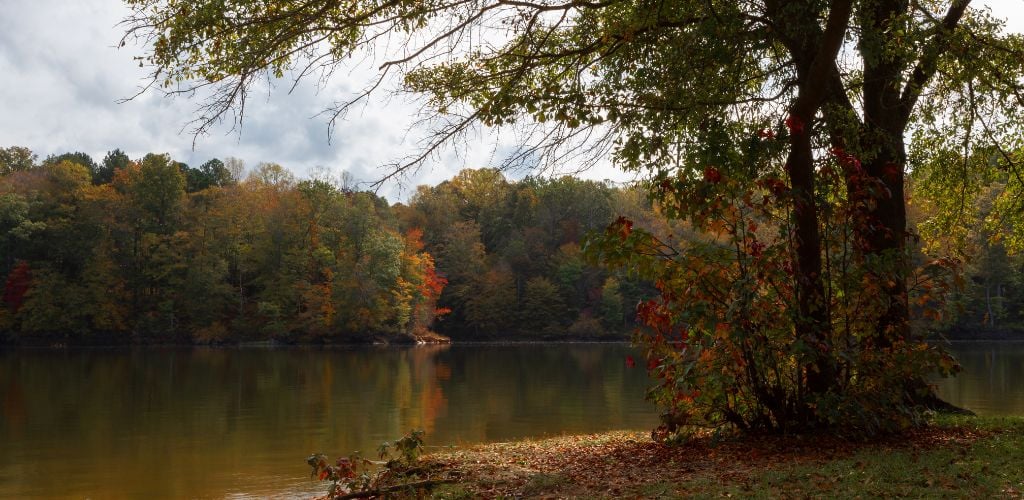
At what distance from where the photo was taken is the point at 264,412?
18750 mm

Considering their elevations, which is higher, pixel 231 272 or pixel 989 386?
pixel 231 272

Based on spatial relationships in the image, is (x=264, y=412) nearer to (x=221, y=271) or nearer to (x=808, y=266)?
(x=808, y=266)

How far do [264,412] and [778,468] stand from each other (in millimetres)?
14630

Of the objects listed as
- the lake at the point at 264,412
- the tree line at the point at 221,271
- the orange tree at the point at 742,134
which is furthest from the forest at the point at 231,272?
the orange tree at the point at 742,134

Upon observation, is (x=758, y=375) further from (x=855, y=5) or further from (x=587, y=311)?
(x=587, y=311)

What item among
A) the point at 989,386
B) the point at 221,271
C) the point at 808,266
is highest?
the point at 221,271

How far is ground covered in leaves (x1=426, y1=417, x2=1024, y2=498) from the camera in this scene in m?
5.85

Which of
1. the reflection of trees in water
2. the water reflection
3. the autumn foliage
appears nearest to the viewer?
the autumn foliage

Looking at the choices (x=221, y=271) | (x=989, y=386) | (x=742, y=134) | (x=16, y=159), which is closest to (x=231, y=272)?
(x=221, y=271)

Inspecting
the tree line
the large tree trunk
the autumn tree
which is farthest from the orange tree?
the autumn tree

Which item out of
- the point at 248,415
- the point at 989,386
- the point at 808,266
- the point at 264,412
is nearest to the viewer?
the point at 808,266

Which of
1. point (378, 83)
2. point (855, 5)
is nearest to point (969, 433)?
point (855, 5)

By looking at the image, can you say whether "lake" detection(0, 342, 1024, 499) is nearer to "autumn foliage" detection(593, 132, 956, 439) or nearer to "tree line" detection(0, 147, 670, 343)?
"autumn foliage" detection(593, 132, 956, 439)

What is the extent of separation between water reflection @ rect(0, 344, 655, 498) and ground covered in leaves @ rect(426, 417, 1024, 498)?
383cm
